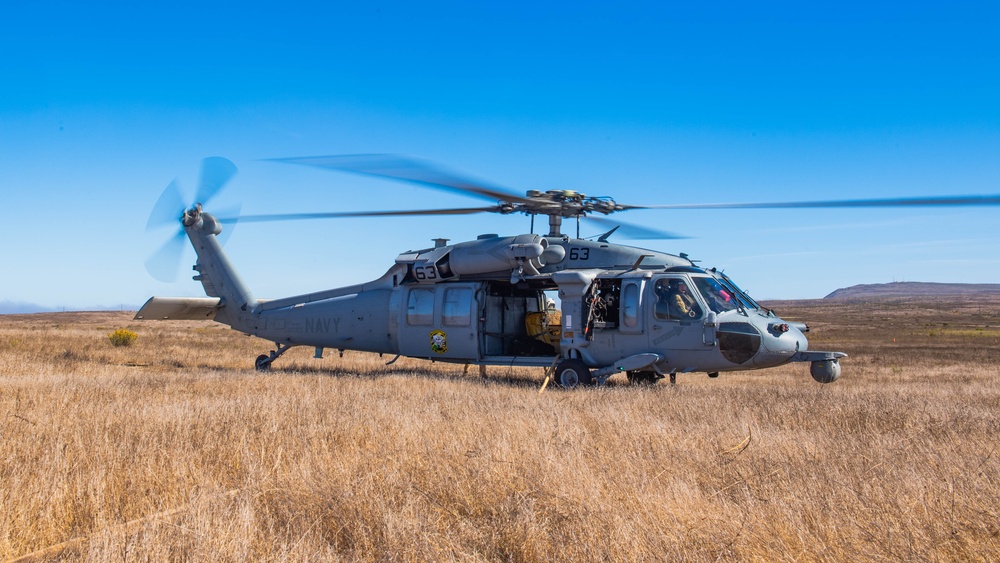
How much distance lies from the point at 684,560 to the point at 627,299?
32.8 ft

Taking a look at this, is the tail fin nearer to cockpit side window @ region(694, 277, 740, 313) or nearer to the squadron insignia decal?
the squadron insignia decal

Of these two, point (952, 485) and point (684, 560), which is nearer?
point (684, 560)

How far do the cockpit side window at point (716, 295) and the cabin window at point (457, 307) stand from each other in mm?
4671

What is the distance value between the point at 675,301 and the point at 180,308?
461 inches

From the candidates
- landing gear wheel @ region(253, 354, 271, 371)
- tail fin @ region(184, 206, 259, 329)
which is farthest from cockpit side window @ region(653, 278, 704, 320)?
tail fin @ region(184, 206, 259, 329)

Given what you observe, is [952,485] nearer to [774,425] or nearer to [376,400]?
[774,425]

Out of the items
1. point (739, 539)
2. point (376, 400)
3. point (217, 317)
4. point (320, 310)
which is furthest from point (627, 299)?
point (217, 317)

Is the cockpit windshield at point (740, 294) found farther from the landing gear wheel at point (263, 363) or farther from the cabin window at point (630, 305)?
the landing gear wheel at point (263, 363)

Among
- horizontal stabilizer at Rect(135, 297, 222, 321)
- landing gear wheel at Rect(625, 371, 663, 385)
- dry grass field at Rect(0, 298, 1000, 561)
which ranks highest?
horizontal stabilizer at Rect(135, 297, 222, 321)

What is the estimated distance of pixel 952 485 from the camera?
573 centimetres

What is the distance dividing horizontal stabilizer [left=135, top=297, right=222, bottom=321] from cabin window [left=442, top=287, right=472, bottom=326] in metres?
6.26

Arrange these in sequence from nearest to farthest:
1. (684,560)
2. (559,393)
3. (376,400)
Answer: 1. (684,560)
2. (376,400)
3. (559,393)

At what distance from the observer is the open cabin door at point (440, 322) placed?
1587 centimetres

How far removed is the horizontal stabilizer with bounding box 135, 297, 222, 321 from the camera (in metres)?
17.8
